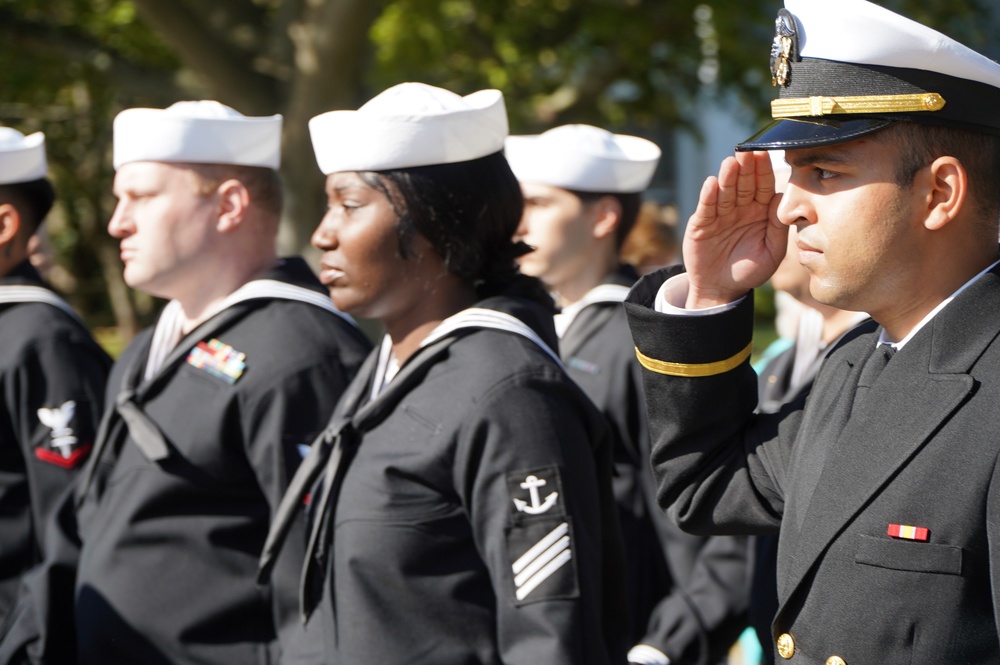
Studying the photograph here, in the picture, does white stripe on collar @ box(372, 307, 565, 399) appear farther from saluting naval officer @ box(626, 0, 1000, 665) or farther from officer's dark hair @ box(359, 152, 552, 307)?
saluting naval officer @ box(626, 0, 1000, 665)

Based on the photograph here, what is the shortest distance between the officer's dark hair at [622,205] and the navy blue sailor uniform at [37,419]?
1839 millimetres

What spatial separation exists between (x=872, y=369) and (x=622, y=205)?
3.01 m

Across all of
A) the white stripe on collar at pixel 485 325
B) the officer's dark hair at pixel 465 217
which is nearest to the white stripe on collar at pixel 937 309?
the white stripe on collar at pixel 485 325

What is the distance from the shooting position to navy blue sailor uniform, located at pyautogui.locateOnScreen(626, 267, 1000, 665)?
72.9 inches

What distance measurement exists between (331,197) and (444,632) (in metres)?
1.14

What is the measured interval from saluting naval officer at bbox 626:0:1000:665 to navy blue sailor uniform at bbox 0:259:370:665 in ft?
5.21

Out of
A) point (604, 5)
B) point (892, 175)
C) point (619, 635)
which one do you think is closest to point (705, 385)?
point (892, 175)

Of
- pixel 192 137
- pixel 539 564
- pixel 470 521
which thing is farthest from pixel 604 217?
pixel 539 564

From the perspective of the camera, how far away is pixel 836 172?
2035mm

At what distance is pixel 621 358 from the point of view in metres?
4.52

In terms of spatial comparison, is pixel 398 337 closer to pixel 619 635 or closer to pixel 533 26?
pixel 619 635

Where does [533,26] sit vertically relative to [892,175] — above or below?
below

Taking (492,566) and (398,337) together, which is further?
(398,337)

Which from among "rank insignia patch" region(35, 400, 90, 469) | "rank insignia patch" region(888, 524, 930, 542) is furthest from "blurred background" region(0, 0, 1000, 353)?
"rank insignia patch" region(888, 524, 930, 542)
